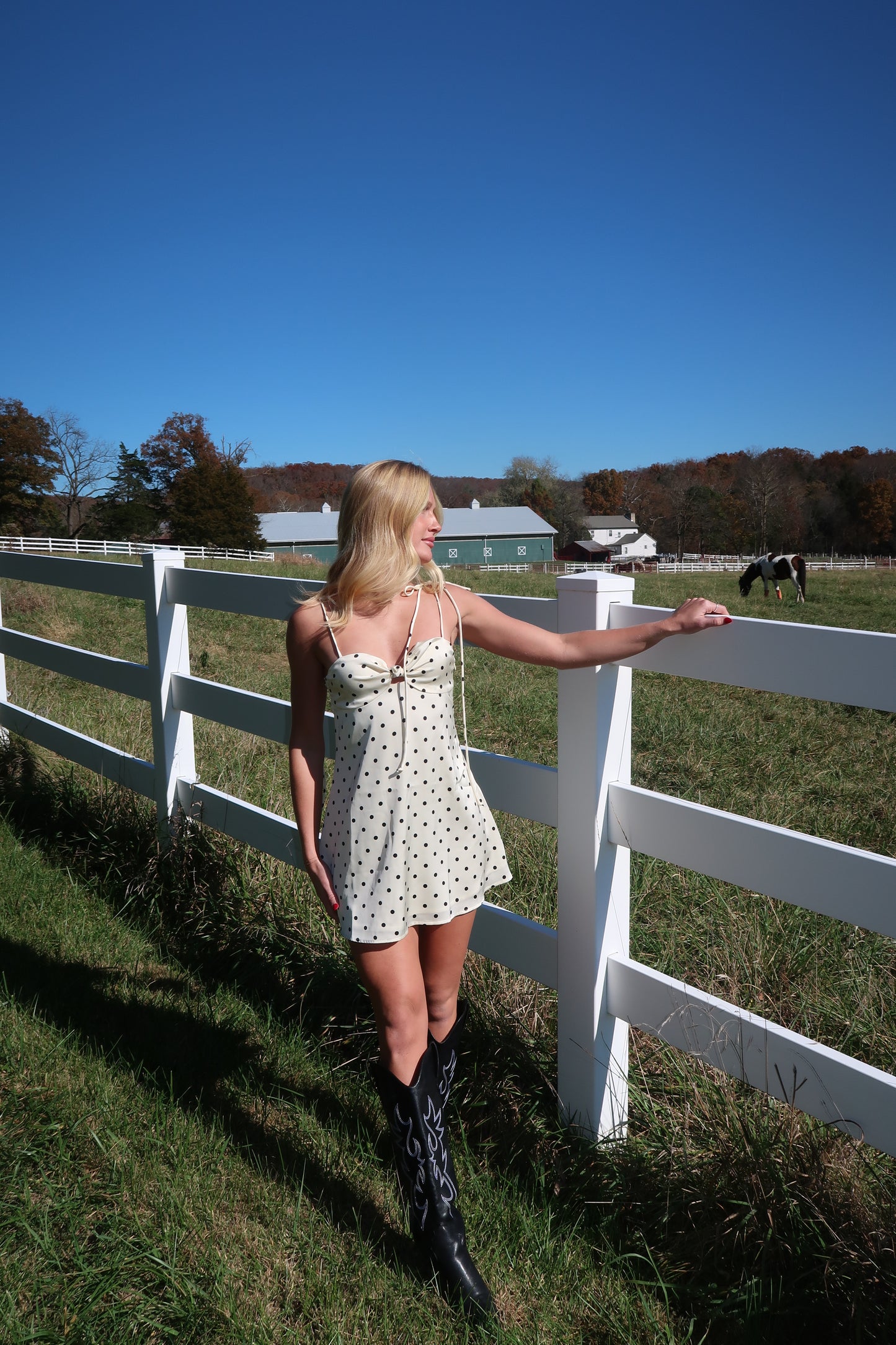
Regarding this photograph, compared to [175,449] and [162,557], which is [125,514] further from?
[162,557]

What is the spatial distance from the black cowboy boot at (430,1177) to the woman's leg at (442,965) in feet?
0.40

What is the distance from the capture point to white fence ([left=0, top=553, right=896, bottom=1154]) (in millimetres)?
1853

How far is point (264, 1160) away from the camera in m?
2.45

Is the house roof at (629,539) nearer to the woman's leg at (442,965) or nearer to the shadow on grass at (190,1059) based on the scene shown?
the shadow on grass at (190,1059)

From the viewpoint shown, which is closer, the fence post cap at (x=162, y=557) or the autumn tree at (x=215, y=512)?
the fence post cap at (x=162, y=557)

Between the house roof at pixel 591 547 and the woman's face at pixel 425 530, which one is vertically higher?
the house roof at pixel 591 547

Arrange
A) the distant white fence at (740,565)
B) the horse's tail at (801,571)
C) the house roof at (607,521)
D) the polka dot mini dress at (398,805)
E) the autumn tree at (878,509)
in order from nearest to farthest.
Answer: the polka dot mini dress at (398,805)
the horse's tail at (801,571)
the distant white fence at (740,565)
the autumn tree at (878,509)
the house roof at (607,521)

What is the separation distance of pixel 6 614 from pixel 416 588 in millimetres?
11531

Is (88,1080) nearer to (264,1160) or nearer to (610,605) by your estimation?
(264,1160)

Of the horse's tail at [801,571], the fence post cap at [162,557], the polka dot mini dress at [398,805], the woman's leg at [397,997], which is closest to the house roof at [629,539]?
the horse's tail at [801,571]

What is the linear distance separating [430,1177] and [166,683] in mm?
2565

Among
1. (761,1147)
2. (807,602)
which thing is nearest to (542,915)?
(761,1147)

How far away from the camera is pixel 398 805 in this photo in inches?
80.4

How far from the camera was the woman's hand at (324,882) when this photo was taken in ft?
Answer: 6.90
